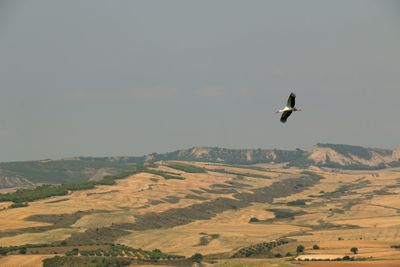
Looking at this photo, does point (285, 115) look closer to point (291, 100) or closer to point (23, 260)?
point (291, 100)

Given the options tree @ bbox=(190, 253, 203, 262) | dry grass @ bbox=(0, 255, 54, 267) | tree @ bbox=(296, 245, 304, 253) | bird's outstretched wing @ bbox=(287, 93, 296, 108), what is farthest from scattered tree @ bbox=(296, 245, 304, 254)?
bird's outstretched wing @ bbox=(287, 93, 296, 108)

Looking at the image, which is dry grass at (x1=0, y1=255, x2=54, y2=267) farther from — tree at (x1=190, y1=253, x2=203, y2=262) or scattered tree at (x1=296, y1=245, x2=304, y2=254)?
scattered tree at (x1=296, y1=245, x2=304, y2=254)

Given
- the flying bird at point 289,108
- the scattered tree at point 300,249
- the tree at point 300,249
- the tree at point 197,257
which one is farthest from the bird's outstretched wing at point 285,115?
the tree at point 300,249

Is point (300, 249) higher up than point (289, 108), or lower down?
lower down

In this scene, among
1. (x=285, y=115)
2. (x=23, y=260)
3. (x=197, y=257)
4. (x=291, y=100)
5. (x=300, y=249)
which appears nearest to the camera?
(x=291, y=100)

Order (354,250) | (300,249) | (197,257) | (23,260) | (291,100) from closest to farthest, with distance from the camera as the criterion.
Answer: (291,100), (23,260), (354,250), (197,257), (300,249)

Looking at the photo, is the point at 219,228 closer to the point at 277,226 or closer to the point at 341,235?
the point at 277,226

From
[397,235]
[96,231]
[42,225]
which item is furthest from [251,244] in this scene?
[42,225]

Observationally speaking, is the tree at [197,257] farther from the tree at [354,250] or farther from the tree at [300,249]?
the tree at [354,250]

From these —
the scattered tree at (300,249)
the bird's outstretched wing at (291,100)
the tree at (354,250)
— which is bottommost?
the scattered tree at (300,249)

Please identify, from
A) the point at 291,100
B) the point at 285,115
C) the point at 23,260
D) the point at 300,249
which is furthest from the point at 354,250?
the point at 291,100

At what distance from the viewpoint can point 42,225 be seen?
18400 cm

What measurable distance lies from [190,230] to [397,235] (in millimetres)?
51338

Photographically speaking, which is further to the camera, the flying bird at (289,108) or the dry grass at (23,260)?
the dry grass at (23,260)
